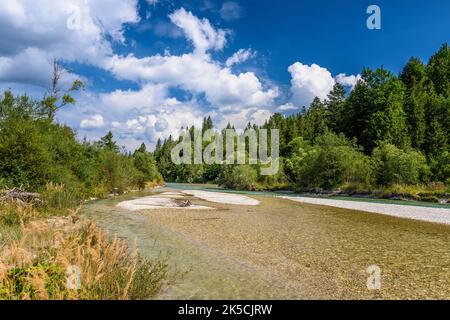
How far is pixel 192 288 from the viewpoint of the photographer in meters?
8.18

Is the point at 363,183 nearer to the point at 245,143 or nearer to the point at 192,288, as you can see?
the point at 192,288

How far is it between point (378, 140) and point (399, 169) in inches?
990

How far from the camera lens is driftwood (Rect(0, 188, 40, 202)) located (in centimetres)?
1719

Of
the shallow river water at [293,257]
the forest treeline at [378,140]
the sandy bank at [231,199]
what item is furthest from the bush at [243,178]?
the shallow river water at [293,257]

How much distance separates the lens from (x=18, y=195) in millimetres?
18156

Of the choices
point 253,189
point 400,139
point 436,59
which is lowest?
point 253,189

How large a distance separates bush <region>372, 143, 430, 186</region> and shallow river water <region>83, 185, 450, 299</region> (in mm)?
34392

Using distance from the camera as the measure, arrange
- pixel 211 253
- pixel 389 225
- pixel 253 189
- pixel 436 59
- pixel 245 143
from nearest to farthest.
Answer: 1. pixel 211 253
2. pixel 389 225
3. pixel 253 189
4. pixel 436 59
5. pixel 245 143

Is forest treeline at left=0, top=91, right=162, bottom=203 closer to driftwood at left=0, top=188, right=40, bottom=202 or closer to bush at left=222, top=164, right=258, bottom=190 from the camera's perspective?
driftwood at left=0, top=188, right=40, bottom=202

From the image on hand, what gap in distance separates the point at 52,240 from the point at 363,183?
5574 cm

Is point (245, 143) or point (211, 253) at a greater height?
point (245, 143)

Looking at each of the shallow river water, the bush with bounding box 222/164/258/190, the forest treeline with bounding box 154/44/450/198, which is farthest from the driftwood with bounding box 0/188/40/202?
the bush with bounding box 222/164/258/190
